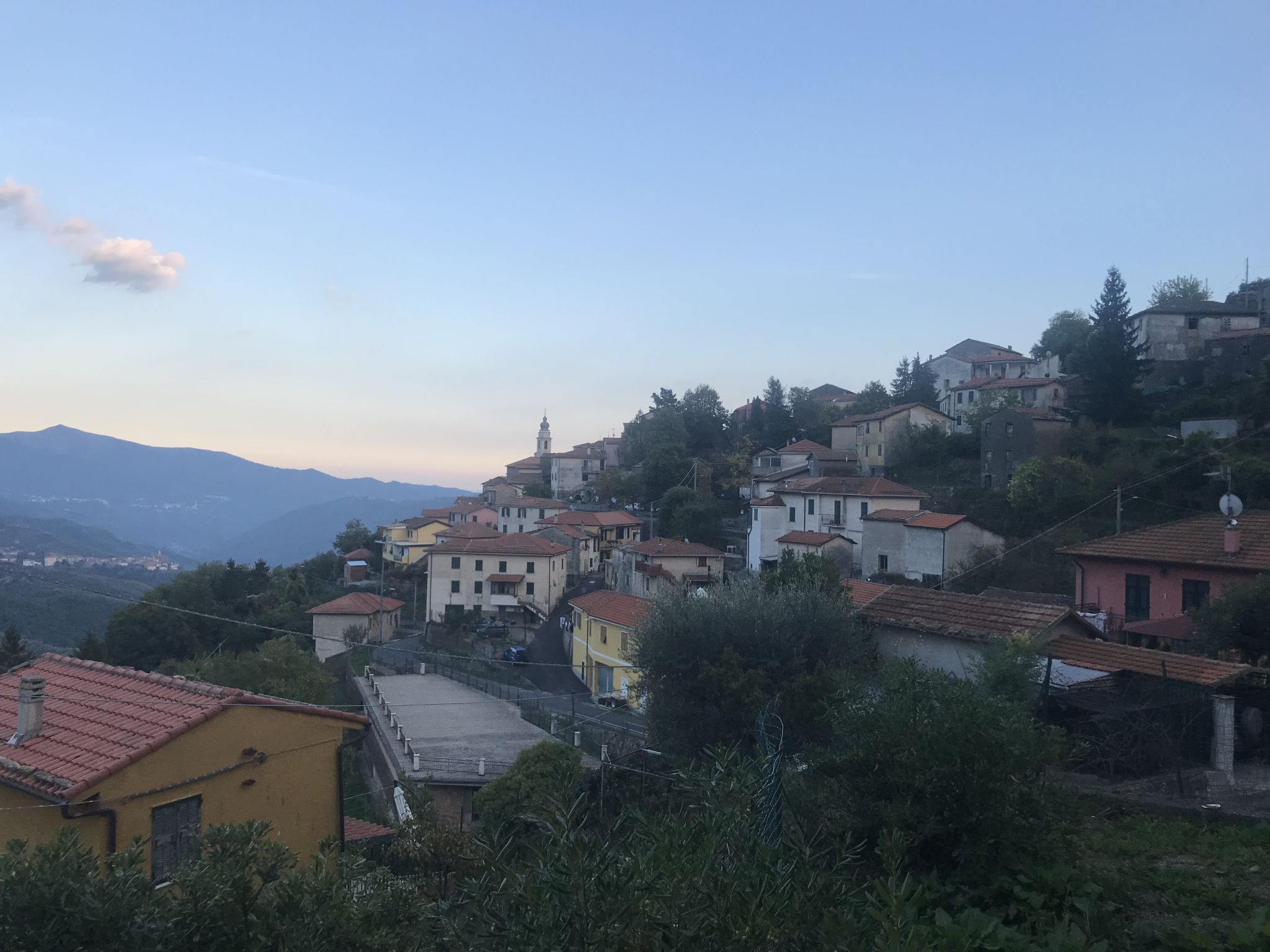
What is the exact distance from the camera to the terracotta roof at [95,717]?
9.59 metres

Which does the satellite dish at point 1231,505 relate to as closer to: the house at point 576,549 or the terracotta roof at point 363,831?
the terracotta roof at point 363,831

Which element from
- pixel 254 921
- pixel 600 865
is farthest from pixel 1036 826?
pixel 254 921

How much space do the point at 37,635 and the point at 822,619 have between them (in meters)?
58.5

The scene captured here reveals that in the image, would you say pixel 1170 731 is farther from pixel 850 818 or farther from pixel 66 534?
pixel 66 534

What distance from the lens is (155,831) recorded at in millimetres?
9961

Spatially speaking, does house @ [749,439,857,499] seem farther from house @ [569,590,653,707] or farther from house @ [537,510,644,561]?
house @ [569,590,653,707]

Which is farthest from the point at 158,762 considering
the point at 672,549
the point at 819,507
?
the point at 819,507

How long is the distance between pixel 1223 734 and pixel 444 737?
1924cm

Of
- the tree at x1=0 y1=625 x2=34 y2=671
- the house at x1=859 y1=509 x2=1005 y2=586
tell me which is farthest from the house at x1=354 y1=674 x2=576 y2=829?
the house at x1=859 y1=509 x2=1005 y2=586

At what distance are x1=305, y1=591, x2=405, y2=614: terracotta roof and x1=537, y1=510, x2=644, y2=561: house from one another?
12.6 m

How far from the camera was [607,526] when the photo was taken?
195 ft

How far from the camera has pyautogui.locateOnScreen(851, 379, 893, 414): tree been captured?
66.1 metres

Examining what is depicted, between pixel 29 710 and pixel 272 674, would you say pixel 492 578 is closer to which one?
pixel 272 674

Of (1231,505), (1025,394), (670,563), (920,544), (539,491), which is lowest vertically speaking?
(670,563)
